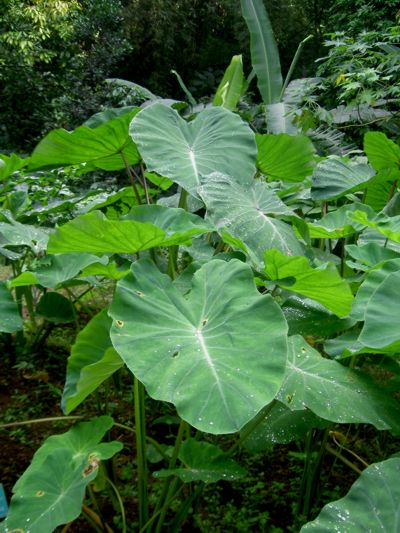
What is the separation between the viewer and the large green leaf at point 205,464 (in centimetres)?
97

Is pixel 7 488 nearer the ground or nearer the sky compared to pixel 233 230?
nearer the ground

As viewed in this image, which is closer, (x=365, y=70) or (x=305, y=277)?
(x=305, y=277)

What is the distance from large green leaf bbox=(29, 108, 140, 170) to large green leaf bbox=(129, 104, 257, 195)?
0.29 feet

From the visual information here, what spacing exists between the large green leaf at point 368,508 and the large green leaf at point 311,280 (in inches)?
12.1

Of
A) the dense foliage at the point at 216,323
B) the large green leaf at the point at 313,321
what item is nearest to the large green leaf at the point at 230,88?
the dense foliage at the point at 216,323

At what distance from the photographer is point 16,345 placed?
2125 mm

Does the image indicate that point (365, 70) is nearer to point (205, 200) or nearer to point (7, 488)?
point (205, 200)

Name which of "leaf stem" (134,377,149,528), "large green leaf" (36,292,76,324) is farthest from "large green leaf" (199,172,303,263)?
"large green leaf" (36,292,76,324)

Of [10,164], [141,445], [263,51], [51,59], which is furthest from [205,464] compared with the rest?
[51,59]

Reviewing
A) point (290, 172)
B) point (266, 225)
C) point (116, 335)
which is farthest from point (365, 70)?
point (116, 335)

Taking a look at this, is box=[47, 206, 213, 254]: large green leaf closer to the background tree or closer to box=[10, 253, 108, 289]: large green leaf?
box=[10, 253, 108, 289]: large green leaf

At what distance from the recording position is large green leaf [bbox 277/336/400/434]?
32.7 inches

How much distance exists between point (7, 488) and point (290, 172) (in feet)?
3.95

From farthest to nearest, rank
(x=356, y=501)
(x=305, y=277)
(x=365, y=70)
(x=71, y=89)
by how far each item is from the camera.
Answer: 1. (x=71, y=89)
2. (x=365, y=70)
3. (x=305, y=277)
4. (x=356, y=501)
